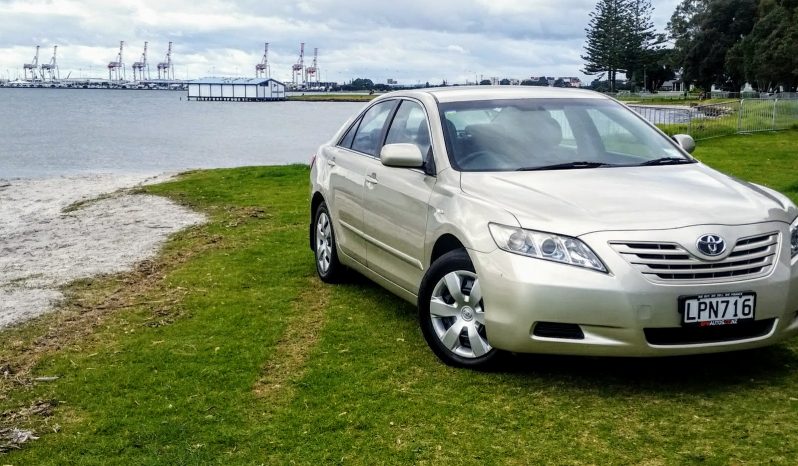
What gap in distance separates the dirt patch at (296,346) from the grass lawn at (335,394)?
2cm

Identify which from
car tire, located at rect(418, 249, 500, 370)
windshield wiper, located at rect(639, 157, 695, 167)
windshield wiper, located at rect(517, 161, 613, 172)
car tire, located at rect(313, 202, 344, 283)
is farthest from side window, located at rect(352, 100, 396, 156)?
windshield wiper, located at rect(639, 157, 695, 167)

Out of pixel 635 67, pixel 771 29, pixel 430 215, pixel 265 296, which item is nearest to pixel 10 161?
pixel 265 296

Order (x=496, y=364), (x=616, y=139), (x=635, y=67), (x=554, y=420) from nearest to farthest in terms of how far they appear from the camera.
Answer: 1. (x=554, y=420)
2. (x=496, y=364)
3. (x=616, y=139)
4. (x=635, y=67)

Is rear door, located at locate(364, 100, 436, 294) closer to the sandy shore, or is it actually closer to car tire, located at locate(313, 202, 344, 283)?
car tire, located at locate(313, 202, 344, 283)

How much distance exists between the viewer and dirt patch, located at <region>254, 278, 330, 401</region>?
211 inches

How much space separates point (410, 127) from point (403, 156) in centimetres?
73

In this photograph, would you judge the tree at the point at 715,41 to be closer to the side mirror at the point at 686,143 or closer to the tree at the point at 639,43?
the tree at the point at 639,43

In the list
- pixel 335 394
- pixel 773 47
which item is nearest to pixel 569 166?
pixel 335 394

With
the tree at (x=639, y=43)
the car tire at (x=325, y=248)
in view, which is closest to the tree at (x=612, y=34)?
the tree at (x=639, y=43)

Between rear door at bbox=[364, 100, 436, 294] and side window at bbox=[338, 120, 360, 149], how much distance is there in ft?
2.48

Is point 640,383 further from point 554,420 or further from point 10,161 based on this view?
point 10,161

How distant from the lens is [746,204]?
17.0 feet

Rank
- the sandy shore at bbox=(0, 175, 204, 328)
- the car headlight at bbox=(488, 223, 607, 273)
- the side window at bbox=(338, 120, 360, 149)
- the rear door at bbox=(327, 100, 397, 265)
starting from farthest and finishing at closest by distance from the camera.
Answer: the sandy shore at bbox=(0, 175, 204, 328) → the side window at bbox=(338, 120, 360, 149) → the rear door at bbox=(327, 100, 397, 265) → the car headlight at bbox=(488, 223, 607, 273)

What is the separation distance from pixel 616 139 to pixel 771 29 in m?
81.4
